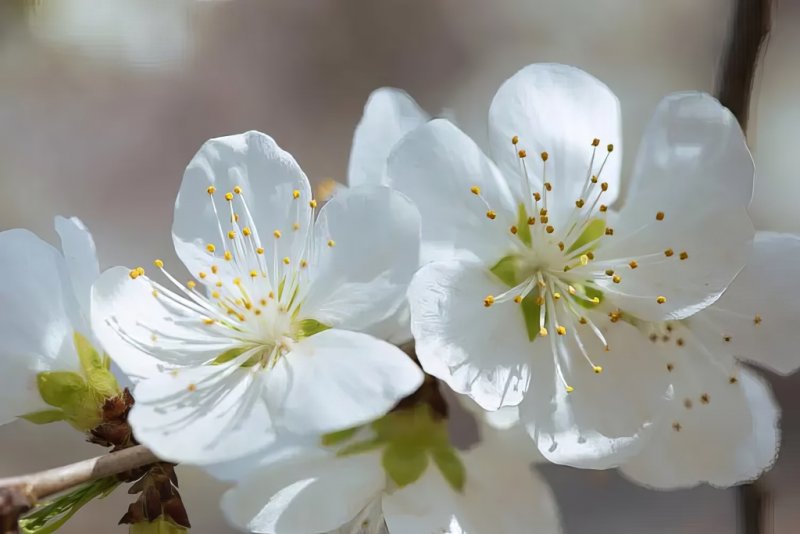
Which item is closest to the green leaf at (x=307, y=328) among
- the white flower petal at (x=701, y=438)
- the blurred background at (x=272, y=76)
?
the white flower petal at (x=701, y=438)

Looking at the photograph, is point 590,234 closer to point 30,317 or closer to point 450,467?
point 450,467

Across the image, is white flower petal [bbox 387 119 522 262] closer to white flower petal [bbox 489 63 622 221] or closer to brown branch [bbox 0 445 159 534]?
white flower petal [bbox 489 63 622 221]

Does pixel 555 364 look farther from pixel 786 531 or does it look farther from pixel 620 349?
pixel 786 531

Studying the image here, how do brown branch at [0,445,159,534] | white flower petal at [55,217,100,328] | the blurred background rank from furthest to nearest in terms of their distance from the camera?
1. the blurred background
2. white flower petal at [55,217,100,328]
3. brown branch at [0,445,159,534]

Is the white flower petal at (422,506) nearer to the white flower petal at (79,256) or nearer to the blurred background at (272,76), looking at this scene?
the white flower petal at (79,256)

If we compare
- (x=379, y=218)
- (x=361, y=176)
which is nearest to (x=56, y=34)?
(x=361, y=176)

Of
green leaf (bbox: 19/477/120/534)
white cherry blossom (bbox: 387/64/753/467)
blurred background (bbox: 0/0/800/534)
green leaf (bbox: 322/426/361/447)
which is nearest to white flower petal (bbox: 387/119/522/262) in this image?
white cherry blossom (bbox: 387/64/753/467)

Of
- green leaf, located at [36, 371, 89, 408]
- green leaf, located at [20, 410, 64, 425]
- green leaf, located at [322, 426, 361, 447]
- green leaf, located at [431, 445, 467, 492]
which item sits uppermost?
green leaf, located at [36, 371, 89, 408]
